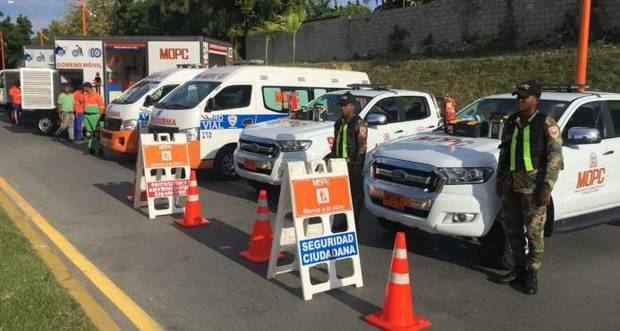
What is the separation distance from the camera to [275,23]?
37844mm

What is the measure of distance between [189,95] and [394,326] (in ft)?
27.1

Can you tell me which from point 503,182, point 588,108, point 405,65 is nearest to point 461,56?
point 405,65

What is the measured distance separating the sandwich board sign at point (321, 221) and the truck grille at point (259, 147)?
3562 mm

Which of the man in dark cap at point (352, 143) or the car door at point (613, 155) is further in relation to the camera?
the man in dark cap at point (352, 143)

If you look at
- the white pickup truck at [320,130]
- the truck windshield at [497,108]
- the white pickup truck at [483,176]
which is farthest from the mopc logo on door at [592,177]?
the white pickup truck at [320,130]

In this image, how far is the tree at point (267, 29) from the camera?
3662 centimetres

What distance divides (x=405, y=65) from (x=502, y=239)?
63.5 ft

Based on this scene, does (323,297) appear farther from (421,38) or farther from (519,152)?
(421,38)

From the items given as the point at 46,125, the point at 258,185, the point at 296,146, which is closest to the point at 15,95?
the point at 46,125

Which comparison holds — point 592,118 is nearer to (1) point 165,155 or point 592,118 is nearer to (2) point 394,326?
(2) point 394,326

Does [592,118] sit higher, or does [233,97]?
[233,97]

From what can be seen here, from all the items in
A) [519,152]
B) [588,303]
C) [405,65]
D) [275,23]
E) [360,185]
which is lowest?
[588,303]

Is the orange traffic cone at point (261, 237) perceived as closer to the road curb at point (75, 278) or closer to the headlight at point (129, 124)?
the road curb at point (75, 278)

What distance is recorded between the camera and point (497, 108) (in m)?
7.62
